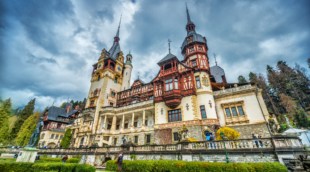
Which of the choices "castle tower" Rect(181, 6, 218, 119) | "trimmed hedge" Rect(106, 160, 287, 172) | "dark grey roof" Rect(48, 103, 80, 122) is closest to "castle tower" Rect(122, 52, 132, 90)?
"castle tower" Rect(181, 6, 218, 119)

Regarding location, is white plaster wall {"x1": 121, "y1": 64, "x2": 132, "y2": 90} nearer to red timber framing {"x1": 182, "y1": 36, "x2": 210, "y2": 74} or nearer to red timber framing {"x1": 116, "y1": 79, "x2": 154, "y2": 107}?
red timber framing {"x1": 116, "y1": 79, "x2": 154, "y2": 107}

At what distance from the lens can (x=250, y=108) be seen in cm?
2173

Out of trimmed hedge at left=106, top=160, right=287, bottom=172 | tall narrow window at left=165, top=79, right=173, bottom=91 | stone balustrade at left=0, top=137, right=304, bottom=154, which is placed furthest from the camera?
tall narrow window at left=165, top=79, right=173, bottom=91

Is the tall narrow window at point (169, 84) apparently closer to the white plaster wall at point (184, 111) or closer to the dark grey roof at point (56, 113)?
the white plaster wall at point (184, 111)

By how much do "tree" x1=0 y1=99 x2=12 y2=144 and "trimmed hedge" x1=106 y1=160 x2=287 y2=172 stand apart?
909 centimetres

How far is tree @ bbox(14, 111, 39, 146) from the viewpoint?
46375 millimetres

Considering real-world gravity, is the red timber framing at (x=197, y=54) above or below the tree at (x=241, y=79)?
below

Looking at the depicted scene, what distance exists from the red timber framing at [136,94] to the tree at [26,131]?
35.1m

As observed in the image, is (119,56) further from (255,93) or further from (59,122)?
(255,93)

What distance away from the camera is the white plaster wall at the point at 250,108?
20.8m

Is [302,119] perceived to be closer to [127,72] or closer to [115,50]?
[127,72]

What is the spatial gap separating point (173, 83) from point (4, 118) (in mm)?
22492

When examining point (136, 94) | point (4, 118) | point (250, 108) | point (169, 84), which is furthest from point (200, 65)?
point (4, 118)

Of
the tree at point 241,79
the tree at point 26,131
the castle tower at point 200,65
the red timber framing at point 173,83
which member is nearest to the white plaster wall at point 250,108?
the castle tower at point 200,65
